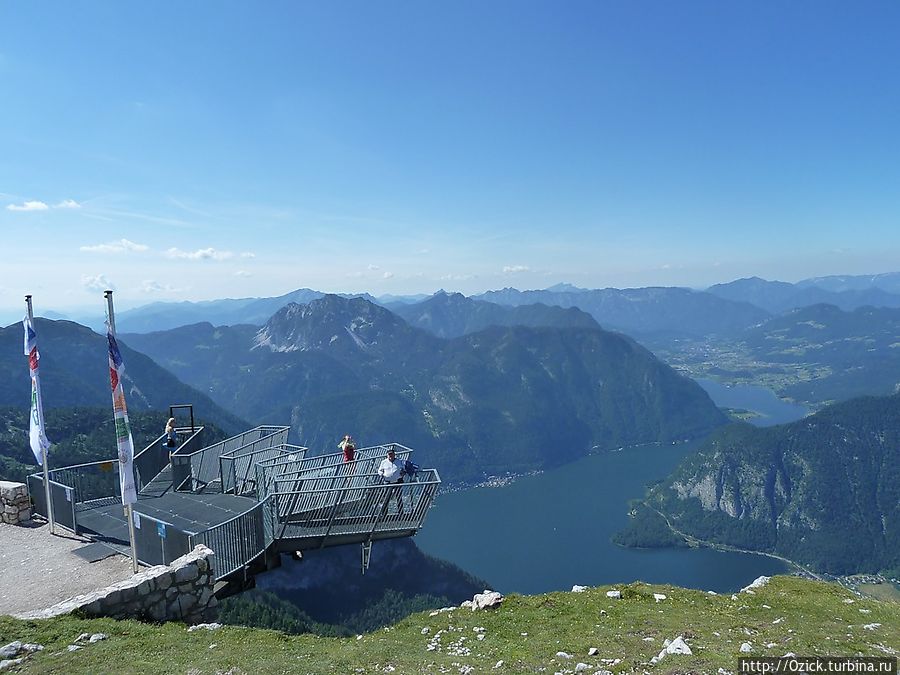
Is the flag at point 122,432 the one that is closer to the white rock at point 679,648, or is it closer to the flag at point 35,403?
the flag at point 35,403

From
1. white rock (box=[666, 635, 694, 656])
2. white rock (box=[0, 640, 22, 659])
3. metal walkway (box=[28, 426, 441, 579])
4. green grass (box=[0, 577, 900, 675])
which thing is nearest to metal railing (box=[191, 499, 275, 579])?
metal walkway (box=[28, 426, 441, 579])

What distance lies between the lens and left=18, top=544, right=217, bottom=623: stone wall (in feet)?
40.2

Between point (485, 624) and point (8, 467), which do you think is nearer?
point (485, 624)

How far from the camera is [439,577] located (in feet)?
574

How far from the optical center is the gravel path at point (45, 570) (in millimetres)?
13564

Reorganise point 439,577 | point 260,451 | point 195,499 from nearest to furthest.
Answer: point 195,499
point 260,451
point 439,577

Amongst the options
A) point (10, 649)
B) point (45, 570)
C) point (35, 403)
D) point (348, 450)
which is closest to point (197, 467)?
point (35, 403)

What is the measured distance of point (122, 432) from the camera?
14.7 meters

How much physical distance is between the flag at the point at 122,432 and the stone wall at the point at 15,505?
6.99 meters

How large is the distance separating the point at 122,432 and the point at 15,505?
771 cm

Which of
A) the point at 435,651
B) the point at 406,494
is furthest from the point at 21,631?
the point at 406,494

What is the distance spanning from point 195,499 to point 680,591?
1703 cm

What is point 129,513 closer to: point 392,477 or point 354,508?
point 354,508

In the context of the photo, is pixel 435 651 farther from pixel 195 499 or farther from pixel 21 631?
pixel 195 499
